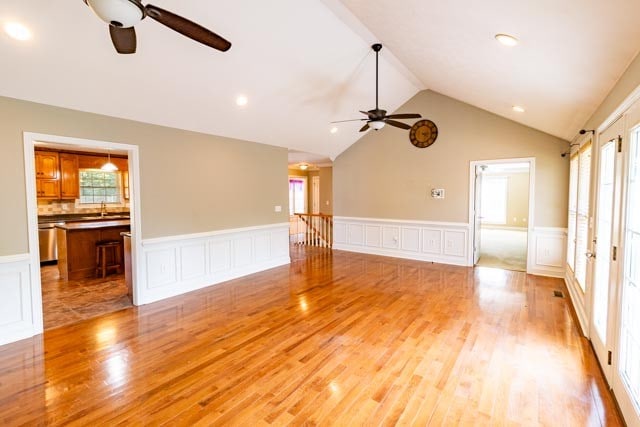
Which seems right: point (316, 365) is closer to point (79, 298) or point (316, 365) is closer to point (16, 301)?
point (16, 301)

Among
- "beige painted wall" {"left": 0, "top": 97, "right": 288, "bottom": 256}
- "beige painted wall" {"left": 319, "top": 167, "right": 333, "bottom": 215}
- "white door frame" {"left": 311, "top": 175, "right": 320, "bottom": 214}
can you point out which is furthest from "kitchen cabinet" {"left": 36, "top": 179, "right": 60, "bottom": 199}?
"white door frame" {"left": 311, "top": 175, "right": 320, "bottom": 214}

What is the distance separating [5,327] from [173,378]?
218 cm

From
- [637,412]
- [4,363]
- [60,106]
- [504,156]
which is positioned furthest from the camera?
[504,156]

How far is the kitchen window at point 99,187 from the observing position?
7738 millimetres

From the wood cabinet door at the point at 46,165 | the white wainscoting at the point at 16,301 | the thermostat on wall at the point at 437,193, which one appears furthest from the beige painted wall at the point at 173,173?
the wood cabinet door at the point at 46,165

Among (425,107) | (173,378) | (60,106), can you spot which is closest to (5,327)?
(173,378)

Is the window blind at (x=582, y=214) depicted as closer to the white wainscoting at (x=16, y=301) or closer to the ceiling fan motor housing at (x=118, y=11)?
the ceiling fan motor housing at (x=118, y=11)

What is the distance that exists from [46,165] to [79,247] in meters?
2.57

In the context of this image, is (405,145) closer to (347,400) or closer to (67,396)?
(347,400)

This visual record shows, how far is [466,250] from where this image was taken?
662 centimetres

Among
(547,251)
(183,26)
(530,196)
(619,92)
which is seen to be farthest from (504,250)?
(183,26)

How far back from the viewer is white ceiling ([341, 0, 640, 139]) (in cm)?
190

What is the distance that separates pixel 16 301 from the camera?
134 inches

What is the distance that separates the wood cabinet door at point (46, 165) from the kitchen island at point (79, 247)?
6.16ft
